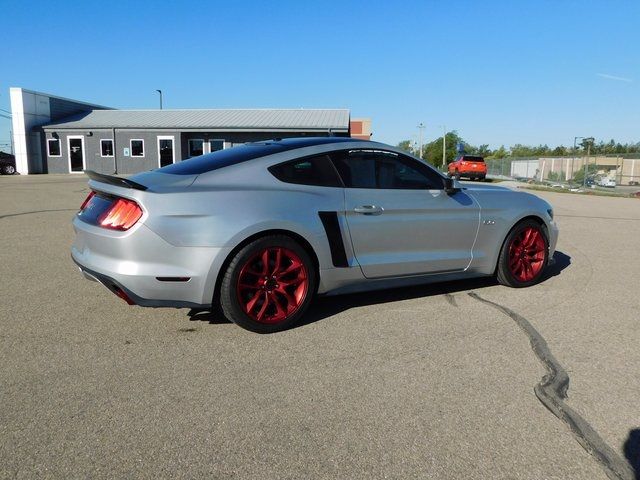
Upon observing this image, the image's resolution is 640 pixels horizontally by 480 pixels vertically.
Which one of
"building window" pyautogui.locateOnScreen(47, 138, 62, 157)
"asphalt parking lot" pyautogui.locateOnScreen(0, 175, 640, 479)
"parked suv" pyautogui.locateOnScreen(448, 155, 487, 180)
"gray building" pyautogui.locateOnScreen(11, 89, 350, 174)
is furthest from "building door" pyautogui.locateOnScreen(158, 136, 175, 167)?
"asphalt parking lot" pyautogui.locateOnScreen(0, 175, 640, 479)

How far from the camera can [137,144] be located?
3688 cm

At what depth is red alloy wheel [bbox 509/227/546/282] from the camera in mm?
5297

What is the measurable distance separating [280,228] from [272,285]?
43 cm

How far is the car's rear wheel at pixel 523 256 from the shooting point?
17.1ft

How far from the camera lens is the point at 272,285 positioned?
389cm

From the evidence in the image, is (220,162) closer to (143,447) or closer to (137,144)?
(143,447)

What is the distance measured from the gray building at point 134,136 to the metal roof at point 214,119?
66 mm

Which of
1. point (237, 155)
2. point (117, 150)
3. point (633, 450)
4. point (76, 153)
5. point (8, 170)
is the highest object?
point (117, 150)

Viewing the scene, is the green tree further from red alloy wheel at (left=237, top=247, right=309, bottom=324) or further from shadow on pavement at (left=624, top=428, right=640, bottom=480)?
shadow on pavement at (left=624, top=428, right=640, bottom=480)

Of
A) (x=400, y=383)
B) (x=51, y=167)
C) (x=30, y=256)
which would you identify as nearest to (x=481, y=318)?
(x=400, y=383)

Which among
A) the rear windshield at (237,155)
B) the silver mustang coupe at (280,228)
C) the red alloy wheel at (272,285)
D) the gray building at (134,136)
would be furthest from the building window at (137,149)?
the red alloy wheel at (272,285)

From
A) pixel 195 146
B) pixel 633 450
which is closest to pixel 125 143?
pixel 195 146

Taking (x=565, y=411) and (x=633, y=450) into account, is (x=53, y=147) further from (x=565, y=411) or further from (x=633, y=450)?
(x=633, y=450)

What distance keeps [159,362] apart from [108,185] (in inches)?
57.4
